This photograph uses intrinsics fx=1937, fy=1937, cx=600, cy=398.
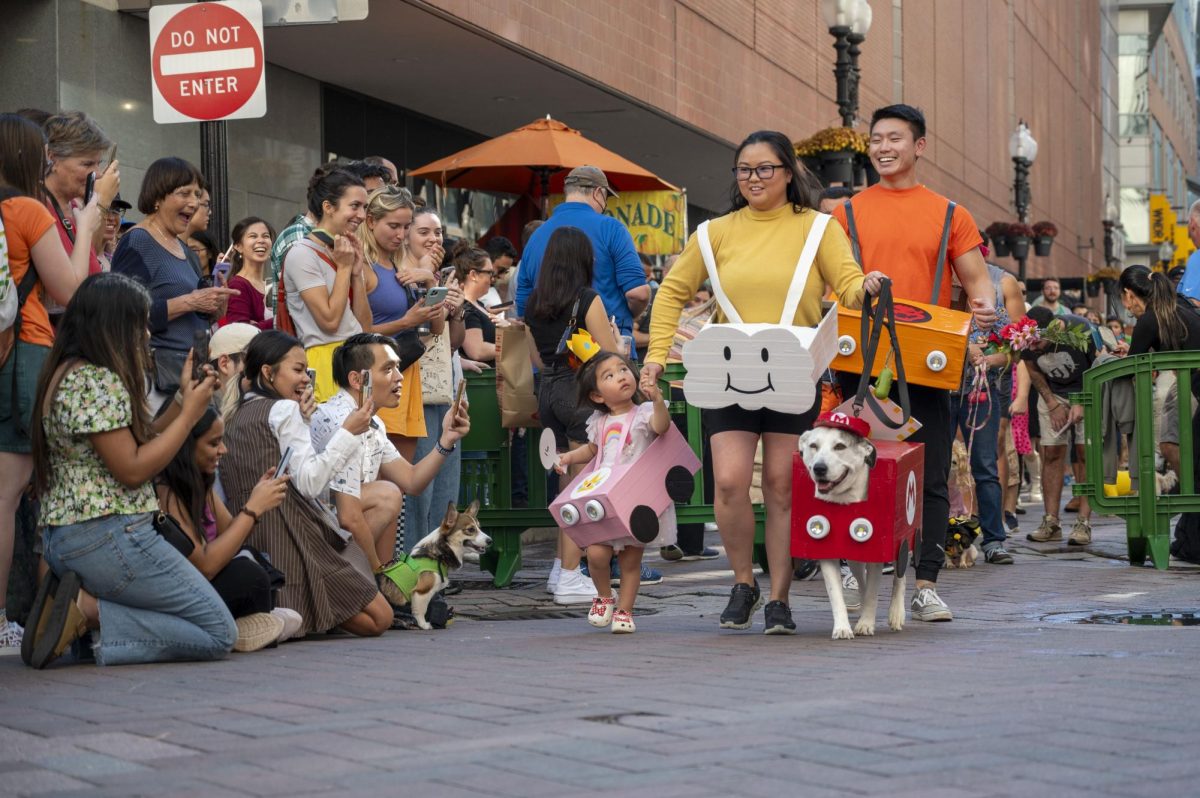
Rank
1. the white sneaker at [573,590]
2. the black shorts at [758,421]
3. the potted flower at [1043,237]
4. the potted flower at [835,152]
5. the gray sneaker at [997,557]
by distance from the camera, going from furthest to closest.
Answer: the potted flower at [1043,237], the potted flower at [835,152], the gray sneaker at [997,557], the white sneaker at [573,590], the black shorts at [758,421]

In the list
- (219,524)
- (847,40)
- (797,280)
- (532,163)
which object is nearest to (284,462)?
(219,524)

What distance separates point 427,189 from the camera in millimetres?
21281

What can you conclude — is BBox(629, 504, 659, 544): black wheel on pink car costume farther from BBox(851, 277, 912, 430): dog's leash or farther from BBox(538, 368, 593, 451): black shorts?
BBox(538, 368, 593, 451): black shorts

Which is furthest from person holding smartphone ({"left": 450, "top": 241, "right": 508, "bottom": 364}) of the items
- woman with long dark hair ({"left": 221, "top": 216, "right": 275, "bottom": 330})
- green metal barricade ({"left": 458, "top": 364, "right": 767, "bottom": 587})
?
woman with long dark hair ({"left": 221, "top": 216, "right": 275, "bottom": 330})

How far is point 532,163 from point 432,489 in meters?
5.71

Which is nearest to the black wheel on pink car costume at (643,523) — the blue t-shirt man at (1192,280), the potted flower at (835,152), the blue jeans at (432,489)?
the blue jeans at (432,489)

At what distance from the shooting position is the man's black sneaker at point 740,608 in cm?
817

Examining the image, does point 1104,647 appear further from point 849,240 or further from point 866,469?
point 849,240

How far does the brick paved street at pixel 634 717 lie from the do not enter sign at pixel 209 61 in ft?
8.86

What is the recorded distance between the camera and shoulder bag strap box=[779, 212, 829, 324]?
787cm

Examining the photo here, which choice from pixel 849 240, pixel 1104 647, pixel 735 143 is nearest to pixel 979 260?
pixel 849 240

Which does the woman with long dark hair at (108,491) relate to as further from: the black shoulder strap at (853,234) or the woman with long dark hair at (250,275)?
the woman with long dark hair at (250,275)

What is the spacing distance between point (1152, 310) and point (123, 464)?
7.23m

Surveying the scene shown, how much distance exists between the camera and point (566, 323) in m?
10.2
